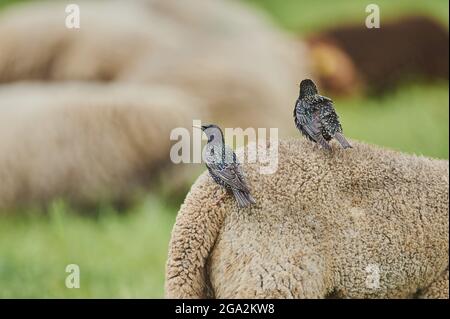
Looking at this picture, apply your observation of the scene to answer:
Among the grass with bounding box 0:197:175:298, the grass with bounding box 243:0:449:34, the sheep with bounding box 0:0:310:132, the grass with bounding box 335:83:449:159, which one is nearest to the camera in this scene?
the grass with bounding box 0:197:175:298

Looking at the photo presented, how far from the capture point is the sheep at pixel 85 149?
388 centimetres

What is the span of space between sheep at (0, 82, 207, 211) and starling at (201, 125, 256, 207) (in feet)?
7.02

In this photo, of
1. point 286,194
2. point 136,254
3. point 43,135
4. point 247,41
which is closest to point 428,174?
point 286,194

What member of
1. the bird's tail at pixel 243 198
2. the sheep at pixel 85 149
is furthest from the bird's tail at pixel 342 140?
the sheep at pixel 85 149

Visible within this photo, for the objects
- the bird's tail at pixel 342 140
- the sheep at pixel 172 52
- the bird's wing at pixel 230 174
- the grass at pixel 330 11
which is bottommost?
the bird's wing at pixel 230 174

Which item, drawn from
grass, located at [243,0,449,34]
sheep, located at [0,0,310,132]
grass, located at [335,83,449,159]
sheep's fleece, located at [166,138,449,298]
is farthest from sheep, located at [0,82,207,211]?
grass, located at [243,0,449,34]

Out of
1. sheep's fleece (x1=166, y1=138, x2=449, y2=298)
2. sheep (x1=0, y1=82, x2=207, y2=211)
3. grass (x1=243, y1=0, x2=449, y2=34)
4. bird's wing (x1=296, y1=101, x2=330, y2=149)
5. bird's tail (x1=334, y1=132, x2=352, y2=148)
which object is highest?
grass (x1=243, y1=0, x2=449, y2=34)

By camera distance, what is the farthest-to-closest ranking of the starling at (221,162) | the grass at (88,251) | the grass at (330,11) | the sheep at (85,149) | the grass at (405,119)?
the grass at (330,11), the sheep at (85,149), the grass at (405,119), the grass at (88,251), the starling at (221,162)

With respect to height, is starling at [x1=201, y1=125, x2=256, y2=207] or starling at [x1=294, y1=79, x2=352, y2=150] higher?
starling at [x1=294, y1=79, x2=352, y2=150]

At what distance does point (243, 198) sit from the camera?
1768mm

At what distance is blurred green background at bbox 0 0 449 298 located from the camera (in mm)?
2805

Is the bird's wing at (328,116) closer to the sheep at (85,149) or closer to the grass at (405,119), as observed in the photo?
the grass at (405,119)

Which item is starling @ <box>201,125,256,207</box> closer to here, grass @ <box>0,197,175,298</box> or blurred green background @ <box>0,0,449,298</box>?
blurred green background @ <box>0,0,449,298</box>
